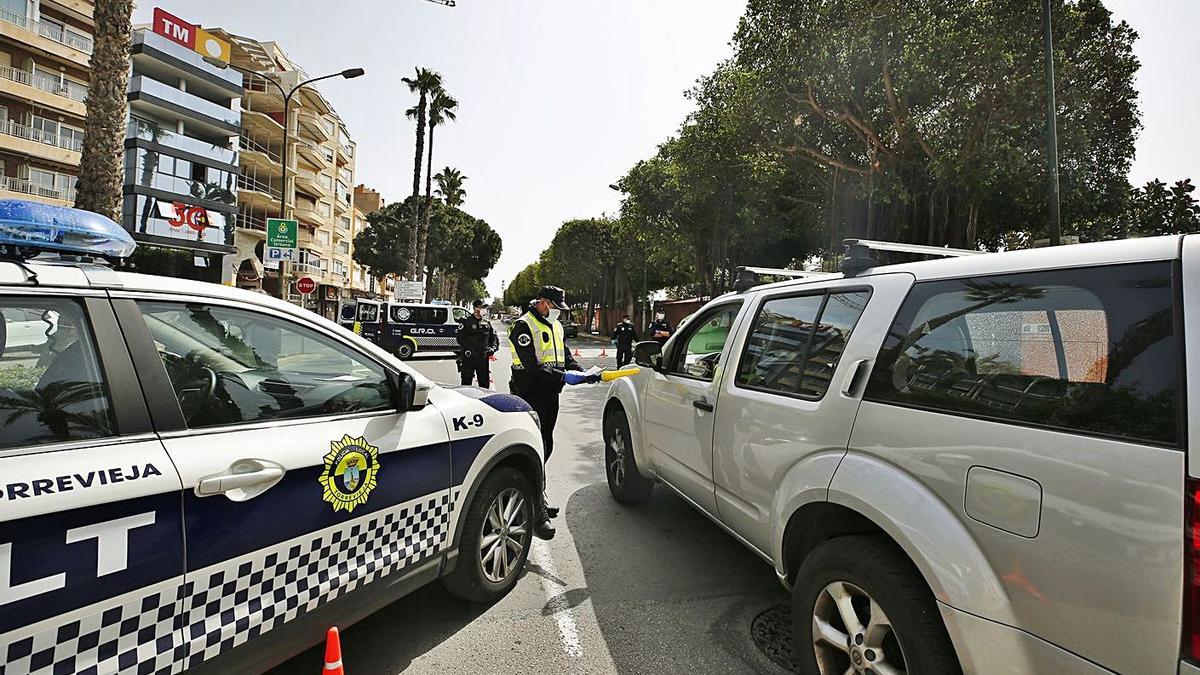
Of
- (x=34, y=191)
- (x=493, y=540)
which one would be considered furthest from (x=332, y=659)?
(x=34, y=191)

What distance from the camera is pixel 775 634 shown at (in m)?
2.92

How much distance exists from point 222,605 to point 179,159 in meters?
38.7

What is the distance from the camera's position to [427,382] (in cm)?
278

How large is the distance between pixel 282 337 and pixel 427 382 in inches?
25.8

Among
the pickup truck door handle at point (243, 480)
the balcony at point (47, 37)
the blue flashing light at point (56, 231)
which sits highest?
the balcony at point (47, 37)

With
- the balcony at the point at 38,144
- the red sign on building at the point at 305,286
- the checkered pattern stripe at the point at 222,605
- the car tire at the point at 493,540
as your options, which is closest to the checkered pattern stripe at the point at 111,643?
the checkered pattern stripe at the point at 222,605

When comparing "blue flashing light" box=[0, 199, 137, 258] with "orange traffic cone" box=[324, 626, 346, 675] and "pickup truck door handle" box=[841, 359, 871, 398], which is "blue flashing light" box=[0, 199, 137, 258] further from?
"pickup truck door handle" box=[841, 359, 871, 398]

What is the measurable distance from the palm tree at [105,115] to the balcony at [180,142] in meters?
28.0

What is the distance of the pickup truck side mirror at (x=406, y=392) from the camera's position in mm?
2584

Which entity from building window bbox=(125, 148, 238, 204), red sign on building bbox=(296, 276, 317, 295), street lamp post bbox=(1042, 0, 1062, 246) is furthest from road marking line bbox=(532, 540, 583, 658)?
building window bbox=(125, 148, 238, 204)

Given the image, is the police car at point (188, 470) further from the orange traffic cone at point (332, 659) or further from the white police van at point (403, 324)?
the white police van at point (403, 324)

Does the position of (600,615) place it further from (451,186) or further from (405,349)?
(451,186)

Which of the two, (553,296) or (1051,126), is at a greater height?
(1051,126)

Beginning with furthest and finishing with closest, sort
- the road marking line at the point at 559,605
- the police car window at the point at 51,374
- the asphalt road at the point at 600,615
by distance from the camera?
the road marking line at the point at 559,605
the asphalt road at the point at 600,615
the police car window at the point at 51,374
